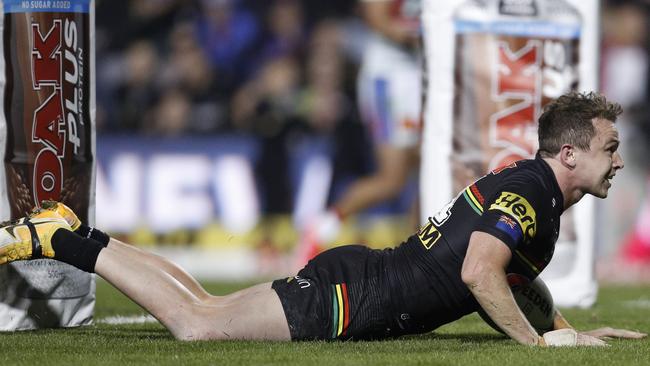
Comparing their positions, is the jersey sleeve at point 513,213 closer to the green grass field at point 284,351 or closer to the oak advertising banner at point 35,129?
the green grass field at point 284,351

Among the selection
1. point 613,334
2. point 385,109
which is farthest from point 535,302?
point 385,109

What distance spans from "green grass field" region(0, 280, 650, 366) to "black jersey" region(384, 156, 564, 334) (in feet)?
0.65

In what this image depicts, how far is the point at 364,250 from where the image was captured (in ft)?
21.0

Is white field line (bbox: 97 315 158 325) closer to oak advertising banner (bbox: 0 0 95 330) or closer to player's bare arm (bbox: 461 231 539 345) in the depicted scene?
oak advertising banner (bbox: 0 0 95 330)

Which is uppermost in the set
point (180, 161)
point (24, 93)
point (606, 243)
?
point (24, 93)

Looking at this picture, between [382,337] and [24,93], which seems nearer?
[382,337]

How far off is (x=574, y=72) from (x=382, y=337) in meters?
4.36

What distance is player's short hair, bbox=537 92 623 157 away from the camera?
19.9ft

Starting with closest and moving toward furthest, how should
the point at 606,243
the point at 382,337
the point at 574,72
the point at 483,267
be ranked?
the point at 483,267 < the point at 382,337 < the point at 574,72 < the point at 606,243

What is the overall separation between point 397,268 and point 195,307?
3.42 ft

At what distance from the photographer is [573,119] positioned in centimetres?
609

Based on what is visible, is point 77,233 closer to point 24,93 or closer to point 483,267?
point 24,93

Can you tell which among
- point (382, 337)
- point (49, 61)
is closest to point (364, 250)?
point (382, 337)

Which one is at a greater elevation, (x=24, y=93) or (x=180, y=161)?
(x=24, y=93)
